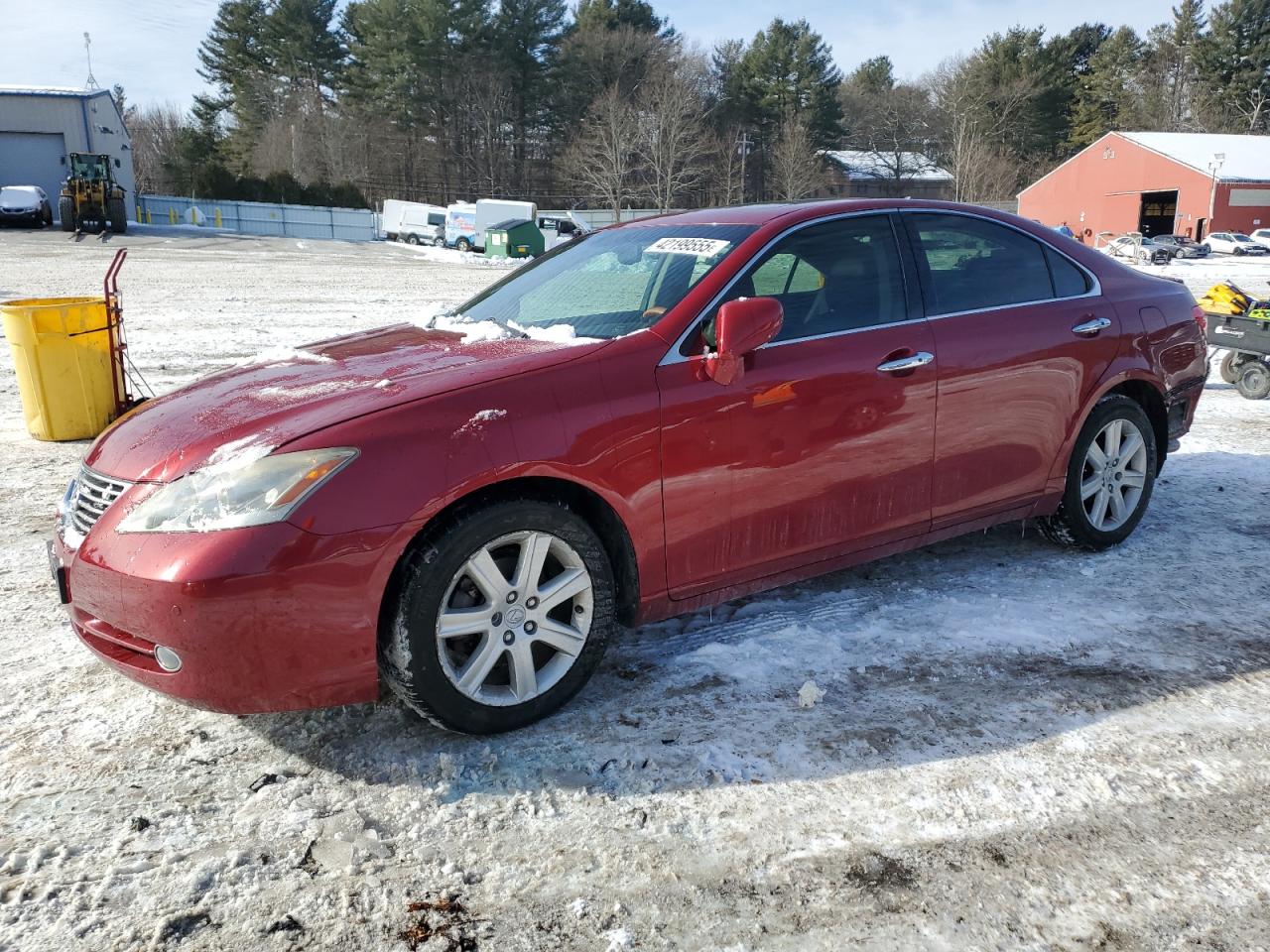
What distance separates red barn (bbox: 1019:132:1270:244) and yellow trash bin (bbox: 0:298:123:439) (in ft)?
179

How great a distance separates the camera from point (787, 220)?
12.6 ft

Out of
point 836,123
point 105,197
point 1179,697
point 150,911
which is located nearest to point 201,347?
point 150,911

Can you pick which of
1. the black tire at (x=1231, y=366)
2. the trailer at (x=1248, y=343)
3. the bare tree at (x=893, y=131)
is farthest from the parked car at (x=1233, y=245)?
the trailer at (x=1248, y=343)

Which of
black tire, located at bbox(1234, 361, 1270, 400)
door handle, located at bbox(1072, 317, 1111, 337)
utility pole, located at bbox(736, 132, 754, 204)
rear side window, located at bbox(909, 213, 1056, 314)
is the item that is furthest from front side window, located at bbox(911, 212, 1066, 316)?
utility pole, located at bbox(736, 132, 754, 204)

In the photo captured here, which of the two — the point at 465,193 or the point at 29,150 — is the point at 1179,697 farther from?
the point at 465,193

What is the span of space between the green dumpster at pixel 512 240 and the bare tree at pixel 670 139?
68.8 ft

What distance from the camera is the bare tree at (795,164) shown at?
214ft

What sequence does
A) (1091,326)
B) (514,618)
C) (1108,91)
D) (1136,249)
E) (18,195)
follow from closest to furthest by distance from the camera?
1. (514,618)
2. (1091,326)
3. (1136,249)
4. (18,195)
5. (1108,91)

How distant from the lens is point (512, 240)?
36.6 metres

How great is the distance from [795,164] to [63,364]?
64.0 meters

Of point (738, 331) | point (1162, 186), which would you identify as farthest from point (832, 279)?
point (1162, 186)

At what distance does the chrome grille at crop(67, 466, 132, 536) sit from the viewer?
2.94m

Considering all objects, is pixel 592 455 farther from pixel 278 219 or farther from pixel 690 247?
pixel 278 219

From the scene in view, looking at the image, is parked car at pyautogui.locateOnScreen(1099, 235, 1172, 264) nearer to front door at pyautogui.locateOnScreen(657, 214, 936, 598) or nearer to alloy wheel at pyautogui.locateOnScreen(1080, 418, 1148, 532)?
alloy wheel at pyautogui.locateOnScreen(1080, 418, 1148, 532)
